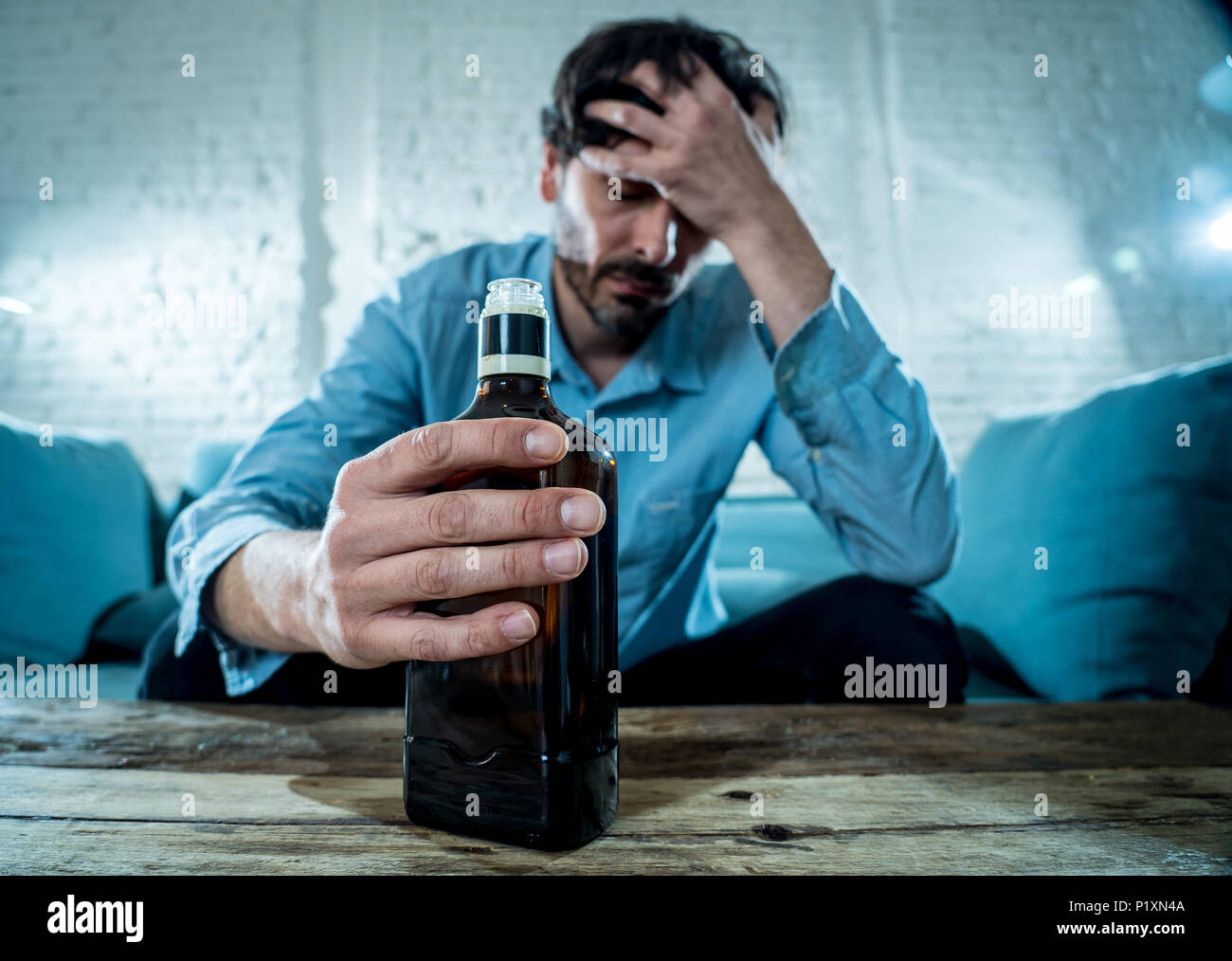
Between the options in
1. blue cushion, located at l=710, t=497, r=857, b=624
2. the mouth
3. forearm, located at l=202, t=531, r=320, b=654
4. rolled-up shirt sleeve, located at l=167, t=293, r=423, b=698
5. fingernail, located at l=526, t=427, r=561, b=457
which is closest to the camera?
fingernail, located at l=526, t=427, r=561, b=457

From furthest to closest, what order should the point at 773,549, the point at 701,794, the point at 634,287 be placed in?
the point at 773,549, the point at 634,287, the point at 701,794

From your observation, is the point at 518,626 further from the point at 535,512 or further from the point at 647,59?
the point at 647,59

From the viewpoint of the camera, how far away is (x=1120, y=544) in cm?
106

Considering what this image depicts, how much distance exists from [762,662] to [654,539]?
0.24 meters

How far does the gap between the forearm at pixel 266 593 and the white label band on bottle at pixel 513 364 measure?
0.25 m

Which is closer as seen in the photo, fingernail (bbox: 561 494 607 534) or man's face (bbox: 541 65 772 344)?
fingernail (bbox: 561 494 607 534)

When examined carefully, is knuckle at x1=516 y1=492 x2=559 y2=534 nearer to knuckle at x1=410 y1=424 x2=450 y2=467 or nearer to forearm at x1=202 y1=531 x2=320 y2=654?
knuckle at x1=410 y1=424 x2=450 y2=467

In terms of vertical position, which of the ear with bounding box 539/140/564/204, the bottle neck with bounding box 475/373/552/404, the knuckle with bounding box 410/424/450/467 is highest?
the ear with bounding box 539/140/564/204

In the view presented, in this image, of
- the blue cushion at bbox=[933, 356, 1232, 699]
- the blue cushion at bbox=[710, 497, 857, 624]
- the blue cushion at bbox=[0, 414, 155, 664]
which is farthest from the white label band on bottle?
the blue cushion at bbox=[0, 414, 155, 664]

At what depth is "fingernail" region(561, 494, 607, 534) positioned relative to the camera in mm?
340

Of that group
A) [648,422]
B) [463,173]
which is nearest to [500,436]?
[648,422]

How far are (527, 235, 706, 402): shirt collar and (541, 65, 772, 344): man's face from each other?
0.10 feet
